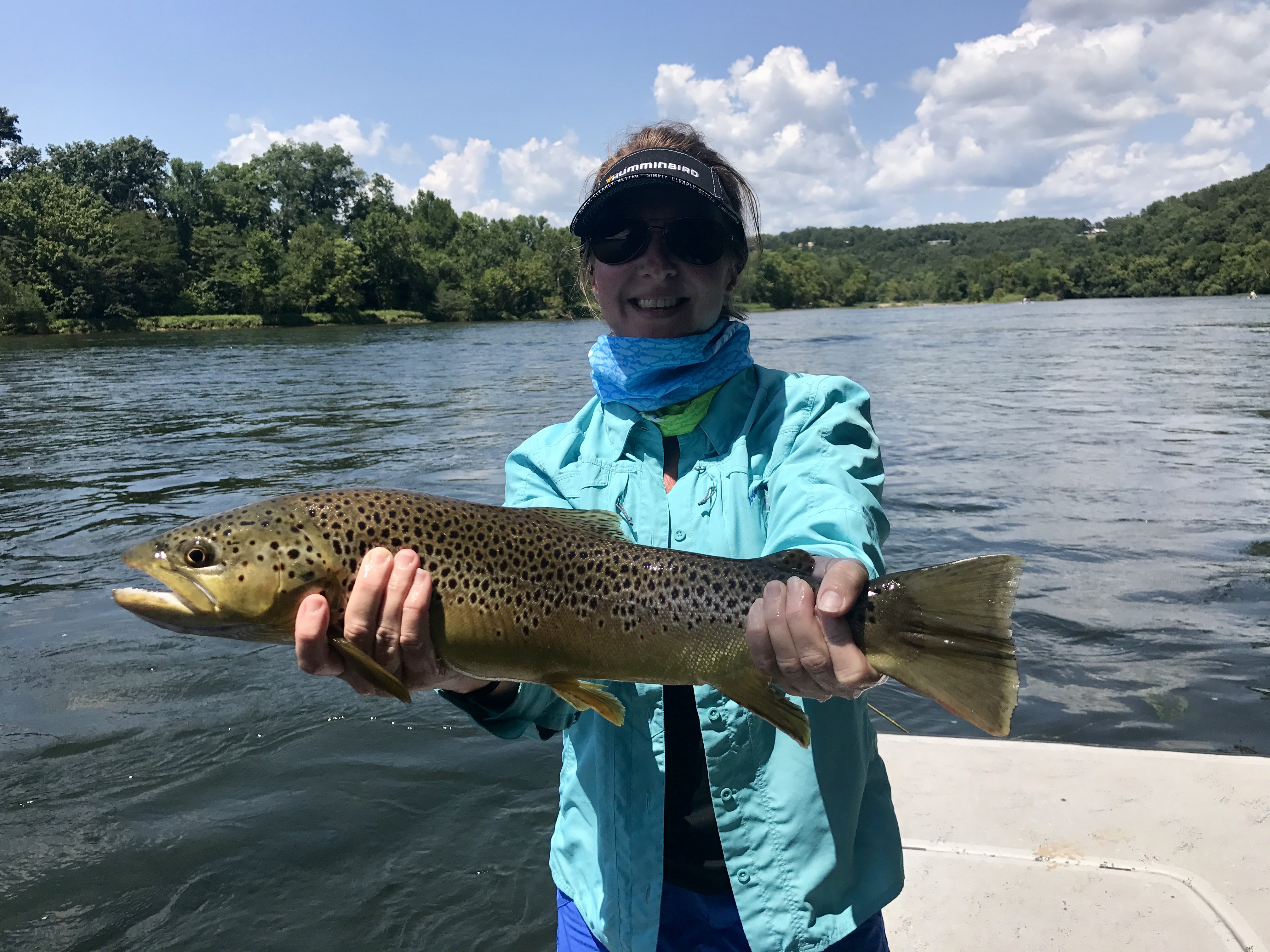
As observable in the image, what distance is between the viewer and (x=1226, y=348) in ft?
110

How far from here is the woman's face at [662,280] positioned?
284 centimetres

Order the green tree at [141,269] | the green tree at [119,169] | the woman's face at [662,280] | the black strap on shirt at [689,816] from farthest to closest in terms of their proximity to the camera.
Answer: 1. the green tree at [119,169]
2. the green tree at [141,269]
3. the woman's face at [662,280]
4. the black strap on shirt at [689,816]

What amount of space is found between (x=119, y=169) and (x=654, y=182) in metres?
117

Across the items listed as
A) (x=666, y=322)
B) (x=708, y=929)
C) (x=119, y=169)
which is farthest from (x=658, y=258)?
(x=119, y=169)

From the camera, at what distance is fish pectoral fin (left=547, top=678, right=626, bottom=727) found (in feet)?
7.53

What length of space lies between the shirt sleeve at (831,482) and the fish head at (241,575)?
123 centimetres

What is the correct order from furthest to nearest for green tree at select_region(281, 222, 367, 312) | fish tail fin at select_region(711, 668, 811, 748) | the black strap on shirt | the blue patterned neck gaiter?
1. green tree at select_region(281, 222, 367, 312)
2. the blue patterned neck gaiter
3. the black strap on shirt
4. fish tail fin at select_region(711, 668, 811, 748)

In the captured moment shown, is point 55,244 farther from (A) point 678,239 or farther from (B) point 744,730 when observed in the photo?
(B) point 744,730

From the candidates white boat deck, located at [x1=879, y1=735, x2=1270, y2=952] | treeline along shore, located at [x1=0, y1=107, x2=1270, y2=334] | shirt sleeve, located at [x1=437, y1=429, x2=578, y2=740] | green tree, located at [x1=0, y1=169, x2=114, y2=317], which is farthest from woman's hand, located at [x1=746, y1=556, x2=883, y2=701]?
green tree, located at [x1=0, y1=169, x2=114, y2=317]

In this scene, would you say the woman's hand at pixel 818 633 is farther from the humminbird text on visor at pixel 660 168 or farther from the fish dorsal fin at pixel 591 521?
the humminbird text on visor at pixel 660 168

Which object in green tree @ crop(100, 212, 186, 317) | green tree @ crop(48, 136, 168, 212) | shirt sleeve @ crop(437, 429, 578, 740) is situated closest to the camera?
shirt sleeve @ crop(437, 429, 578, 740)

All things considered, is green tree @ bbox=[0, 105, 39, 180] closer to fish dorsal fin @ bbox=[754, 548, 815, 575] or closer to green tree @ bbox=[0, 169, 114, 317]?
green tree @ bbox=[0, 169, 114, 317]

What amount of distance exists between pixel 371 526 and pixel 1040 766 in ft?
11.7

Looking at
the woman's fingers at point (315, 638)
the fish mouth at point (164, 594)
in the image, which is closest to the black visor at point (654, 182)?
the woman's fingers at point (315, 638)
